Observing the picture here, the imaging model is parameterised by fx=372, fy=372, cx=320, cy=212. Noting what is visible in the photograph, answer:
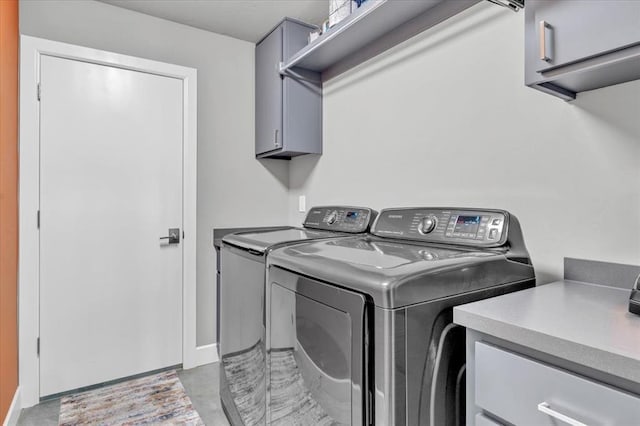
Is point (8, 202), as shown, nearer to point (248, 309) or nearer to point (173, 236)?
point (173, 236)

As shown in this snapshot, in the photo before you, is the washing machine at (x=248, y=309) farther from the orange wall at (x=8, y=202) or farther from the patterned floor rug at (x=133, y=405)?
the orange wall at (x=8, y=202)

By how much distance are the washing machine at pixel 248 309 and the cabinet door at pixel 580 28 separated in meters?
1.14

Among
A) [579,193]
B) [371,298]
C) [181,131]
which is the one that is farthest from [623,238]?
[181,131]

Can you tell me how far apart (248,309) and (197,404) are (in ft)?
3.10

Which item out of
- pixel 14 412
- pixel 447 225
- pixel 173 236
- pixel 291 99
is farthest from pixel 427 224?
pixel 14 412

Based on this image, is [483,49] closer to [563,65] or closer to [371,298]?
[563,65]

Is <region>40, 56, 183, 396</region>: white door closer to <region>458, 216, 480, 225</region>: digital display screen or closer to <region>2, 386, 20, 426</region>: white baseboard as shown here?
<region>2, 386, 20, 426</region>: white baseboard

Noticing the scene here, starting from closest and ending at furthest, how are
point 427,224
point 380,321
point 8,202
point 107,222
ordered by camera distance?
point 380,321
point 427,224
point 8,202
point 107,222

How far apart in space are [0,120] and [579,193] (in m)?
2.50

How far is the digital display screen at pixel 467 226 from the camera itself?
1.43 metres

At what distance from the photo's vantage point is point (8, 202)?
6.37ft

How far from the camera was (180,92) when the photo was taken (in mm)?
2672

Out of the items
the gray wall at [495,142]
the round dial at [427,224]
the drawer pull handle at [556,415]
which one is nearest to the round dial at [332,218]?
the gray wall at [495,142]

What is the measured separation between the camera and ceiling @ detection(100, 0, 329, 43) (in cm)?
238
